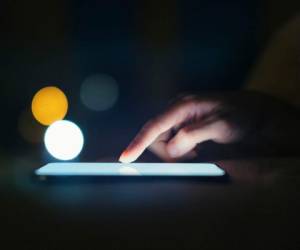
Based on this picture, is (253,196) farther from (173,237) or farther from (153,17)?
(153,17)

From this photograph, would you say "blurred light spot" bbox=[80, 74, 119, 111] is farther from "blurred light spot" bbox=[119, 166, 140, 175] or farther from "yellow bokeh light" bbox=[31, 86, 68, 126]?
"blurred light spot" bbox=[119, 166, 140, 175]

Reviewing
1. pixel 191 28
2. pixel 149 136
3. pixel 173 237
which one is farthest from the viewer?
pixel 191 28

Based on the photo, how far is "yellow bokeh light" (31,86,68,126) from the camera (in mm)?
1371

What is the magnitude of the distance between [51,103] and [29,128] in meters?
0.11

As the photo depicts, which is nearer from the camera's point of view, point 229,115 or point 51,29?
point 229,115

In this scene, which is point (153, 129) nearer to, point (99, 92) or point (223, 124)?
point (223, 124)

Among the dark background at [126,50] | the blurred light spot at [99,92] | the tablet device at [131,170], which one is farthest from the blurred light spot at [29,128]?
the tablet device at [131,170]

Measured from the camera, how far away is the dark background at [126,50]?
1.33 m

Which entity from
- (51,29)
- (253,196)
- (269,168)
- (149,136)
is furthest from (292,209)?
(51,29)

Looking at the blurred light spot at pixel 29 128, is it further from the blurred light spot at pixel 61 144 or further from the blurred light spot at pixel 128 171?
the blurred light spot at pixel 128 171

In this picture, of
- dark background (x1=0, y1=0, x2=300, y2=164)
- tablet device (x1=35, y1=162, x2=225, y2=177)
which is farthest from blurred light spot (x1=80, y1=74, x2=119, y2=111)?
tablet device (x1=35, y1=162, x2=225, y2=177)

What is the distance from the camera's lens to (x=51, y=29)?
53.4 inches

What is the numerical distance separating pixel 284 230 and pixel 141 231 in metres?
0.10

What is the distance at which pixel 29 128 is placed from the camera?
1.40 m
